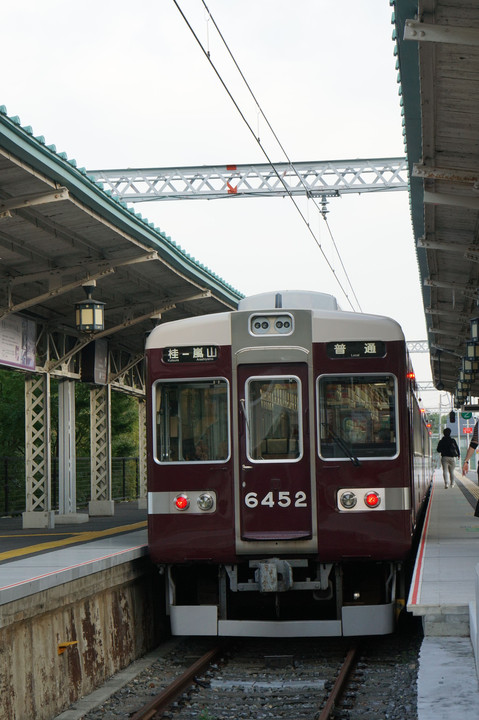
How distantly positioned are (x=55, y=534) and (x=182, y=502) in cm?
682

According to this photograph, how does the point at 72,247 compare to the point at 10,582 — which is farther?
the point at 72,247

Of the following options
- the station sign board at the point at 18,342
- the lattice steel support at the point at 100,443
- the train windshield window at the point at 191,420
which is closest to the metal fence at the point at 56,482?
the lattice steel support at the point at 100,443

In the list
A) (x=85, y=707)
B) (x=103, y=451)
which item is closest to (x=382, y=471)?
(x=85, y=707)

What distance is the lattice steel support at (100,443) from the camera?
22.1 metres

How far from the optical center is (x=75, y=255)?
1566 centimetres

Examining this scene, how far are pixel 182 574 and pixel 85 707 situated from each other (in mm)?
2100

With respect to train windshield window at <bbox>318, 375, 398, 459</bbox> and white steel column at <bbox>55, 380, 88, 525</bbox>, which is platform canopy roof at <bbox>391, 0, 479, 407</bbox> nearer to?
train windshield window at <bbox>318, 375, 398, 459</bbox>

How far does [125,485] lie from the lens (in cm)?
3238

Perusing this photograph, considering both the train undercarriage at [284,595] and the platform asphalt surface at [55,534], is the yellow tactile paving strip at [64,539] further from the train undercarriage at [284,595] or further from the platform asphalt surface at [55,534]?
the train undercarriage at [284,595]

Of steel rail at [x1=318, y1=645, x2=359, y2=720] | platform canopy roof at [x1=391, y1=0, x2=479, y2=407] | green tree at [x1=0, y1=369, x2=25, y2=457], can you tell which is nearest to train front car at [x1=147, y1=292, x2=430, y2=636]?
steel rail at [x1=318, y1=645, x2=359, y2=720]

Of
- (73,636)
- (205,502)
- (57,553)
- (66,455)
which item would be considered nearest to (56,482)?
(66,455)

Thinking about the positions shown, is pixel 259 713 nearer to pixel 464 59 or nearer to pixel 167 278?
pixel 464 59

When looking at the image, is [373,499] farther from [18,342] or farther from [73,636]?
[18,342]

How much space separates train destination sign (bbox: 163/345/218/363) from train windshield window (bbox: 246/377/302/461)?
0.45 metres
